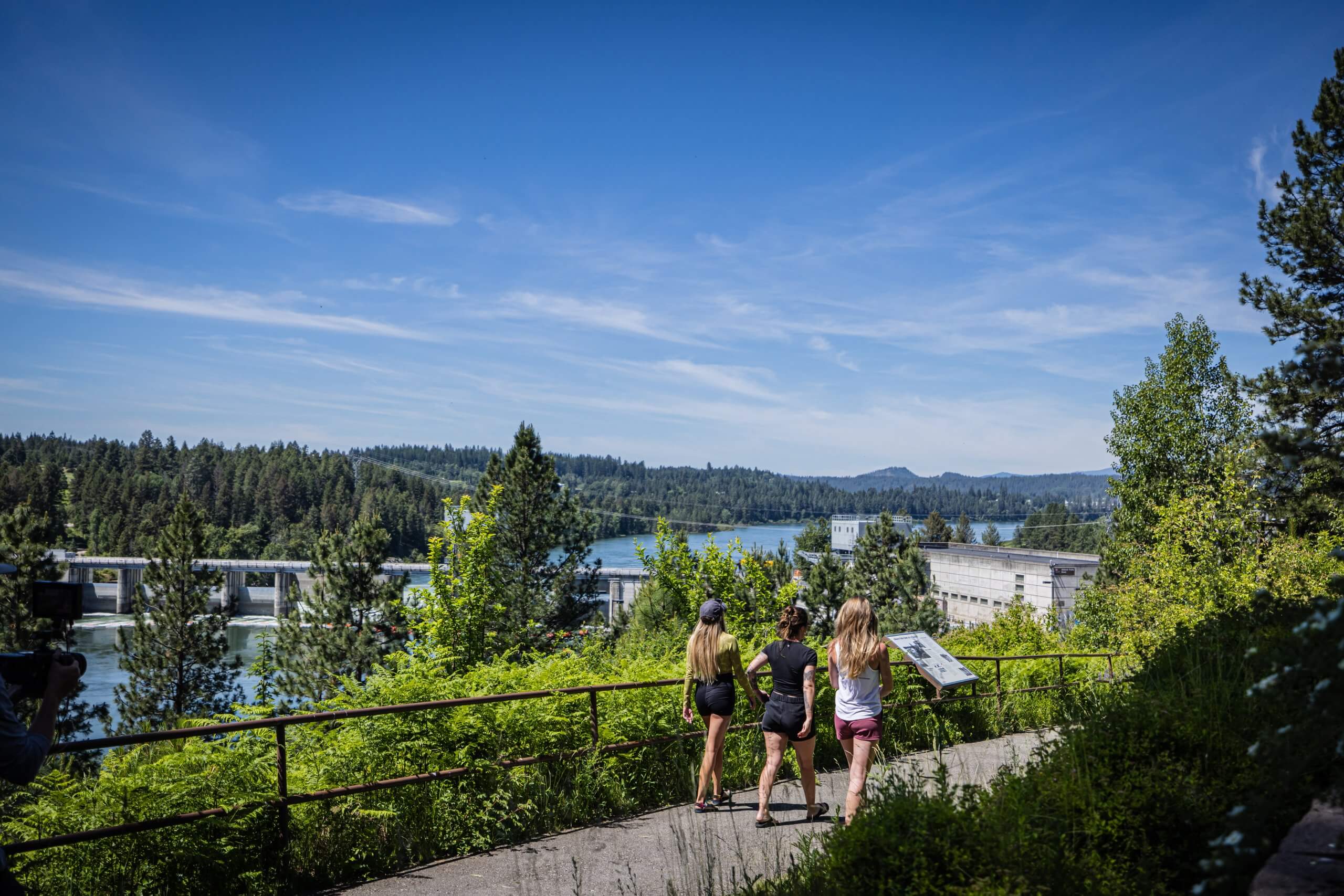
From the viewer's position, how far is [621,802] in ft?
22.7

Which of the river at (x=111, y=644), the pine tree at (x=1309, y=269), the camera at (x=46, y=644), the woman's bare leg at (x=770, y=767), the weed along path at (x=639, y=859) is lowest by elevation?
the river at (x=111, y=644)

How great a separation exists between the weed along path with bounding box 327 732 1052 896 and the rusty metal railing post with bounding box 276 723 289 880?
0.37 metres

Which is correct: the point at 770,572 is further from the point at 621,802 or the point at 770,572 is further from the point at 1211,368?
the point at 621,802

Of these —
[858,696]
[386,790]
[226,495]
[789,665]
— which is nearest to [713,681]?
[789,665]

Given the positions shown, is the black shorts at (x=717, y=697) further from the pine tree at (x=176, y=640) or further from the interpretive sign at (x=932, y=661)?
the pine tree at (x=176, y=640)

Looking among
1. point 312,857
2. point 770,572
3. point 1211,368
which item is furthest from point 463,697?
point 770,572

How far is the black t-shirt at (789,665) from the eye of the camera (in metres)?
6.56

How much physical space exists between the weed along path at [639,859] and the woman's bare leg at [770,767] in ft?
0.49

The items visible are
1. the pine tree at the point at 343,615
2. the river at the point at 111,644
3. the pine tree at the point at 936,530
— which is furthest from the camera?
the pine tree at the point at 936,530

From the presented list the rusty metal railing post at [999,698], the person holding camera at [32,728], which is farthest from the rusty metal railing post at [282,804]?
the rusty metal railing post at [999,698]

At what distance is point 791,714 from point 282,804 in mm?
3515

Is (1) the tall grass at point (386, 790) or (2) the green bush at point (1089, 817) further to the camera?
(1) the tall grass at point (386, 790)

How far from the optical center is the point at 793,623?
671 cm

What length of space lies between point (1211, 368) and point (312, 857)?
43.9 meters
